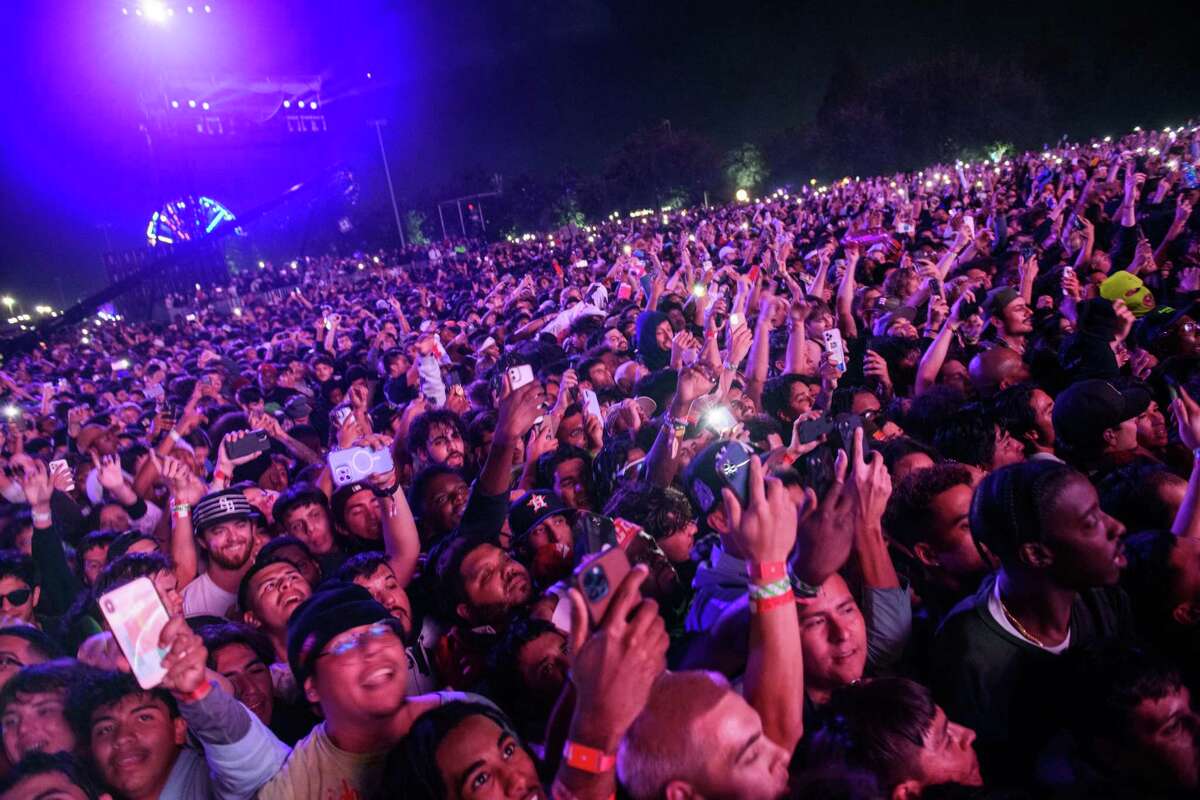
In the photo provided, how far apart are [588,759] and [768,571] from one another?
0.63 metres

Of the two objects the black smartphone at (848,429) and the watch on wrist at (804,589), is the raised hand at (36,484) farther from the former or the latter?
the black smartphone at (848,429)

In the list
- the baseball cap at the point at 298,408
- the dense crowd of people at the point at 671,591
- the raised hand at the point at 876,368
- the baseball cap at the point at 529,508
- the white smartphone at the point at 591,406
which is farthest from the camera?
the baseball cap at the point at 298,408

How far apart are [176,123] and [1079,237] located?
45.8 m

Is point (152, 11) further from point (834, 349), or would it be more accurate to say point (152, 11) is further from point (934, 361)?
point (934, 361)

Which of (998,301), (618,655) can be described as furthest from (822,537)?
(998,301)

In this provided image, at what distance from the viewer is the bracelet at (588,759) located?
1529 mm

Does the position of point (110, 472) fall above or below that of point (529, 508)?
above

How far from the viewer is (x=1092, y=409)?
3492 millimetres

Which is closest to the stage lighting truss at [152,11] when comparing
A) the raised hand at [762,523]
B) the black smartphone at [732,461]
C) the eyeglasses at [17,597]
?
the eyeglasses at [17,597]

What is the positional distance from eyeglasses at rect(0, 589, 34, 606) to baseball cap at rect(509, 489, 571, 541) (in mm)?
2465

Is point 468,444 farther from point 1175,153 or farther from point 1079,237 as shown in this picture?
point 1175,153

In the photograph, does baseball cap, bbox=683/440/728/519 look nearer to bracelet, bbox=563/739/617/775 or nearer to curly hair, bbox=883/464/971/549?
curly hair, bbox=883/464/971/549

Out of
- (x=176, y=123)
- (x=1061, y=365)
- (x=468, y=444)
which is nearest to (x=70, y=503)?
(x=468, y=444)

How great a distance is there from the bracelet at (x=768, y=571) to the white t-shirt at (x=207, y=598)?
112 inches
